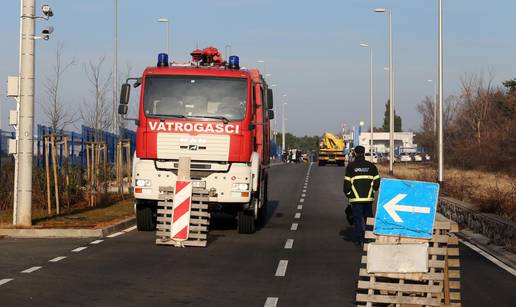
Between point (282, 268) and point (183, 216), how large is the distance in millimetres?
3607

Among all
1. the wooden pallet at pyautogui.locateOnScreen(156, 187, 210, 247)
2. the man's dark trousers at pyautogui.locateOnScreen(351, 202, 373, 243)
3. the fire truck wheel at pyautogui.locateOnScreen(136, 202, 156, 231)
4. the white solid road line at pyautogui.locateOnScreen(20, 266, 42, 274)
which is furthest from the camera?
the fire truck wheel at pyautogui.locateOnScreen(136, 202, 156, 231)

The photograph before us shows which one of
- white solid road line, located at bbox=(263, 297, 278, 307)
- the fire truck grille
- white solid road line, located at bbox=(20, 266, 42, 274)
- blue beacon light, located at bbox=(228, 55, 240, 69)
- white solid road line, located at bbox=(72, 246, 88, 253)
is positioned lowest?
white solid road line, located at bbox=(263, 297, 278, 307)

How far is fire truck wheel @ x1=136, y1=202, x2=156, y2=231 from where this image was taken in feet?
64.2

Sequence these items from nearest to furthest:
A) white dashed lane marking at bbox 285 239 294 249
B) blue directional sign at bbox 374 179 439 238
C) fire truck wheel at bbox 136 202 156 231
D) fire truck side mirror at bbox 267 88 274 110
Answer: blue directional sign at bbox 374 179 439 238, white dashed lane marking at bbox 285 239 294 249, fire truck wheel at bbox 136 202 156 231, fire truck side mirror at bbox 267 88 274 110

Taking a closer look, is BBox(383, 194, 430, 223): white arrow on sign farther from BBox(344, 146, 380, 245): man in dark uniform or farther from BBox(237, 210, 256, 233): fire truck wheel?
BBox(237, 210, 256, 233): fire truck wheel

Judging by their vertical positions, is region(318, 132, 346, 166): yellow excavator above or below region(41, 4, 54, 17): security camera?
below

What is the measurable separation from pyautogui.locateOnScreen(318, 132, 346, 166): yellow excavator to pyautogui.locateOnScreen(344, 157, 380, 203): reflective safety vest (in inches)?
2195

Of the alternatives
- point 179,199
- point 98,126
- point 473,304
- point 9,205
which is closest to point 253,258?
point 179,199

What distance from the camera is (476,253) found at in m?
16.5

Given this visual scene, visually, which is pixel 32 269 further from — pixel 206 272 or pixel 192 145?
pixel 192 145

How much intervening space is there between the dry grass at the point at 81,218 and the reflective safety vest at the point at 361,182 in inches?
227

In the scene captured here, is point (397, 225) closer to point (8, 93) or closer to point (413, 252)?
point (413, 252)

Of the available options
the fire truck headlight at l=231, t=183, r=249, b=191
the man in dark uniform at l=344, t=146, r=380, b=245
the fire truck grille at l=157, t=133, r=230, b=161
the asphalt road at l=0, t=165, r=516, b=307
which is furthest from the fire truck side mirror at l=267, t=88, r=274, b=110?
the man in dark uniform at l=344, t=146, r=380, b=245

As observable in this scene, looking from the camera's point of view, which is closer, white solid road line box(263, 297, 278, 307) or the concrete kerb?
white solid road line box(263, 297, 278, 307)
